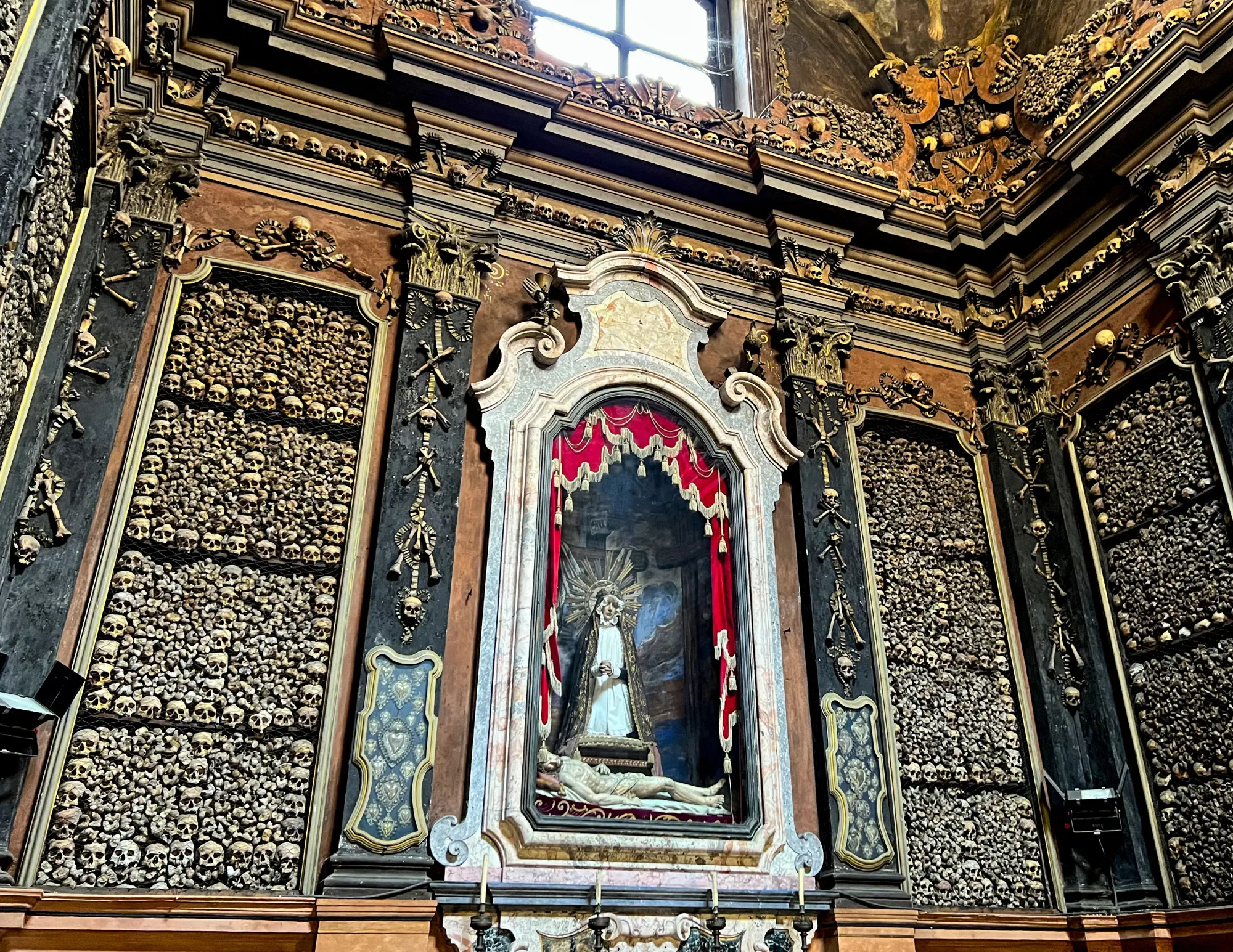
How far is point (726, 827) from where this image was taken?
5066 mm

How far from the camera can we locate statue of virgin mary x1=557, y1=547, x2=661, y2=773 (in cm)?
518

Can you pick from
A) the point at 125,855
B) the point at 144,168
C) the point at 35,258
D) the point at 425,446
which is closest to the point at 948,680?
the point at 425,446

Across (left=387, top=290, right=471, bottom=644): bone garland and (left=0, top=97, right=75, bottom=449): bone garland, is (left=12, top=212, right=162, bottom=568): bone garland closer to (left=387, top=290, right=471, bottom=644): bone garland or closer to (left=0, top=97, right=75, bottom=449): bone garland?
(left=0, top=97, right=75, bottom=449): bone garland

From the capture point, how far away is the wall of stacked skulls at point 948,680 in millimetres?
5691

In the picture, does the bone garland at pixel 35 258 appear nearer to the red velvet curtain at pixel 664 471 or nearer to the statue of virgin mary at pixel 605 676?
the red velvet curtain at pixel 664 471

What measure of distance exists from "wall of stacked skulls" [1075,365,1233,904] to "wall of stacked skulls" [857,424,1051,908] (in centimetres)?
74

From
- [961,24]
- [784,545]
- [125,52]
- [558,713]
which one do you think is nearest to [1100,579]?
[784,545]

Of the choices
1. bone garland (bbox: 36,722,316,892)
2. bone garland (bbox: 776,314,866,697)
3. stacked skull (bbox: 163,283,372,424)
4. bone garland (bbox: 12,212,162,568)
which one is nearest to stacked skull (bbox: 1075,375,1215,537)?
bone garland (bbox: 776,314,866,697)

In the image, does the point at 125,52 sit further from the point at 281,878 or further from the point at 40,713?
the point at 281,878

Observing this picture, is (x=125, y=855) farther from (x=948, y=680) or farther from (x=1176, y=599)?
(x=1176, y=599)

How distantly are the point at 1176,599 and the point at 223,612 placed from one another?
5322 mm

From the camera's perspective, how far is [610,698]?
532cm

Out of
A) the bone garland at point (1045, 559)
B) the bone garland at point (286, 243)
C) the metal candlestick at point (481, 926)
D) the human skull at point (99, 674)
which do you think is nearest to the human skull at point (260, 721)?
the human skull at point (99, 674)

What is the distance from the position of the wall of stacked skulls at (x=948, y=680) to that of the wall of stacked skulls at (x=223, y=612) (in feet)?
11.2
